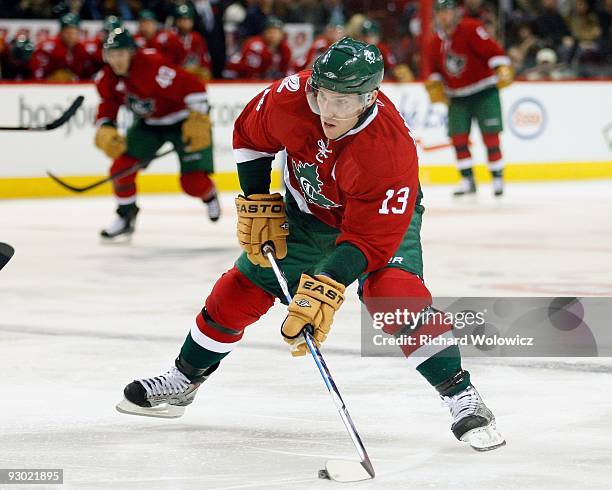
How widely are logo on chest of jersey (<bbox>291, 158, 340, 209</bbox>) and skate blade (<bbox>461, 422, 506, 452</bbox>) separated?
23.6 inches

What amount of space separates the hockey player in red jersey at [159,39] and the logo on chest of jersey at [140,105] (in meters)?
3.34

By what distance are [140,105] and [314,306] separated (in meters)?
5.16

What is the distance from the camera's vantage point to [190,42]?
11.5 meters

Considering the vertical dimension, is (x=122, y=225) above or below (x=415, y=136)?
above

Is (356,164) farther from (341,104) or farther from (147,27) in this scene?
(147,27)

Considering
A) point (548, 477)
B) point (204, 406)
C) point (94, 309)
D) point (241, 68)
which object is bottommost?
point (241, 68)

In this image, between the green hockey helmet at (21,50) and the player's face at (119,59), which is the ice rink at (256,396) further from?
the green hockey helmet at (21,50)

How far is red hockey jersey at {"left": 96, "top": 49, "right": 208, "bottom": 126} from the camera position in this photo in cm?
775

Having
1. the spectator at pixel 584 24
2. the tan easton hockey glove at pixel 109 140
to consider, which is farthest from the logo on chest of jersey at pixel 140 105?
the spectator at pixel 584 24

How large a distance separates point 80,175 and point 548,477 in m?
8.18

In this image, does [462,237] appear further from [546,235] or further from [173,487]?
[173,487]

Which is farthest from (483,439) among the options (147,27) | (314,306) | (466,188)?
(147,27)

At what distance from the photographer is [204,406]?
351 centimetres

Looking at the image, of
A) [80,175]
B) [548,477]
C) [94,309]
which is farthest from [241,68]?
[548,477]
